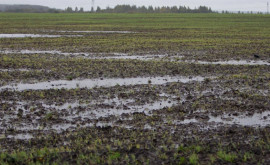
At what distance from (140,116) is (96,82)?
222 inches

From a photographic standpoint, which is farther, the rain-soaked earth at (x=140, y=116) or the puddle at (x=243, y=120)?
the puddle at (x=243, y=120)

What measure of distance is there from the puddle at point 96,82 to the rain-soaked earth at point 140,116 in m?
0.04

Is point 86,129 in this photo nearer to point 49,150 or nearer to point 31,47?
point 49,150

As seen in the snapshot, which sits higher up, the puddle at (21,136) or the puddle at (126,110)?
the puddle at (126,110)

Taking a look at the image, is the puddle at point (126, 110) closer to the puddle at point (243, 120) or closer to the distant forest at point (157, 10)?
the puddle at point (243, 120)

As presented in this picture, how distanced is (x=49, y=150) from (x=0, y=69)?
12.6 m

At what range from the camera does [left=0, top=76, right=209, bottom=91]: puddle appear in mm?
15578

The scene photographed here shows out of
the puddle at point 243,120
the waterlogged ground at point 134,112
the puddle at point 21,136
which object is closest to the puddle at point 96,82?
the waterlogged ground at point 134,112

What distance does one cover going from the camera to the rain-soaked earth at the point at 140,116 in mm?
8428

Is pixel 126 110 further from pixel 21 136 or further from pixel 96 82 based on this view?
pixel 96 82

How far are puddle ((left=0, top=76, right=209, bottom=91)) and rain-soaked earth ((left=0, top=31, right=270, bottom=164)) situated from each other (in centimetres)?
4

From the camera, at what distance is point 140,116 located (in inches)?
443

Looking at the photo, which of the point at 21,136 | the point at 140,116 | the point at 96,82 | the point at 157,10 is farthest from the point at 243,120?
the point at 157,10

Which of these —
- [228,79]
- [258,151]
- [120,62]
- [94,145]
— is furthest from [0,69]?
[258,151]
